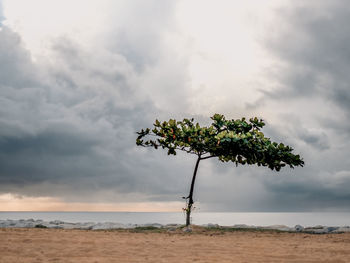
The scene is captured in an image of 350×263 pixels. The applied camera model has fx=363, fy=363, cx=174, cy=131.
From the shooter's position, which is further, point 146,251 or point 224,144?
point 224,144

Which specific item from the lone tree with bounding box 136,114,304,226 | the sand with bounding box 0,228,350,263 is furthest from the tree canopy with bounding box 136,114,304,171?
the sand with bounding box 0,228,350,263

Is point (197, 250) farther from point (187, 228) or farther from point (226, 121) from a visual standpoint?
point (226, 121)

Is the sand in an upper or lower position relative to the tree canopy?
lower

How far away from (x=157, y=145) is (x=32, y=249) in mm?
14494

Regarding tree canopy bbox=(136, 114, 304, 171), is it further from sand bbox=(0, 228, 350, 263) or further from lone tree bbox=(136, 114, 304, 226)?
sand bbox=(0, 228, 350, 263)

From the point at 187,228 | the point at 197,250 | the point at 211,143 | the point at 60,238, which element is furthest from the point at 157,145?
the point at 197,250

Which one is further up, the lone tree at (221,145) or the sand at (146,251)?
the lone tree at (221,145)

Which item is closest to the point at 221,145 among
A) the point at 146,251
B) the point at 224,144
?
the point at 224,144

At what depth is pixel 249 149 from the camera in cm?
2573

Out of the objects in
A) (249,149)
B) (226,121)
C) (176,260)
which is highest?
(226,121)

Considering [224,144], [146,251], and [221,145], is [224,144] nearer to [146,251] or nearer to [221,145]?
[221,145]

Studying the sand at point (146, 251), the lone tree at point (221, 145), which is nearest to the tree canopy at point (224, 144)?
the lone tree at point (221, 145)

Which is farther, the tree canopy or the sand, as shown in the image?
the tree canopy

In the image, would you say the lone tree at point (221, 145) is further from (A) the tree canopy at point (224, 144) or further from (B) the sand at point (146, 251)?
(B) the sand at point (146, 251)
